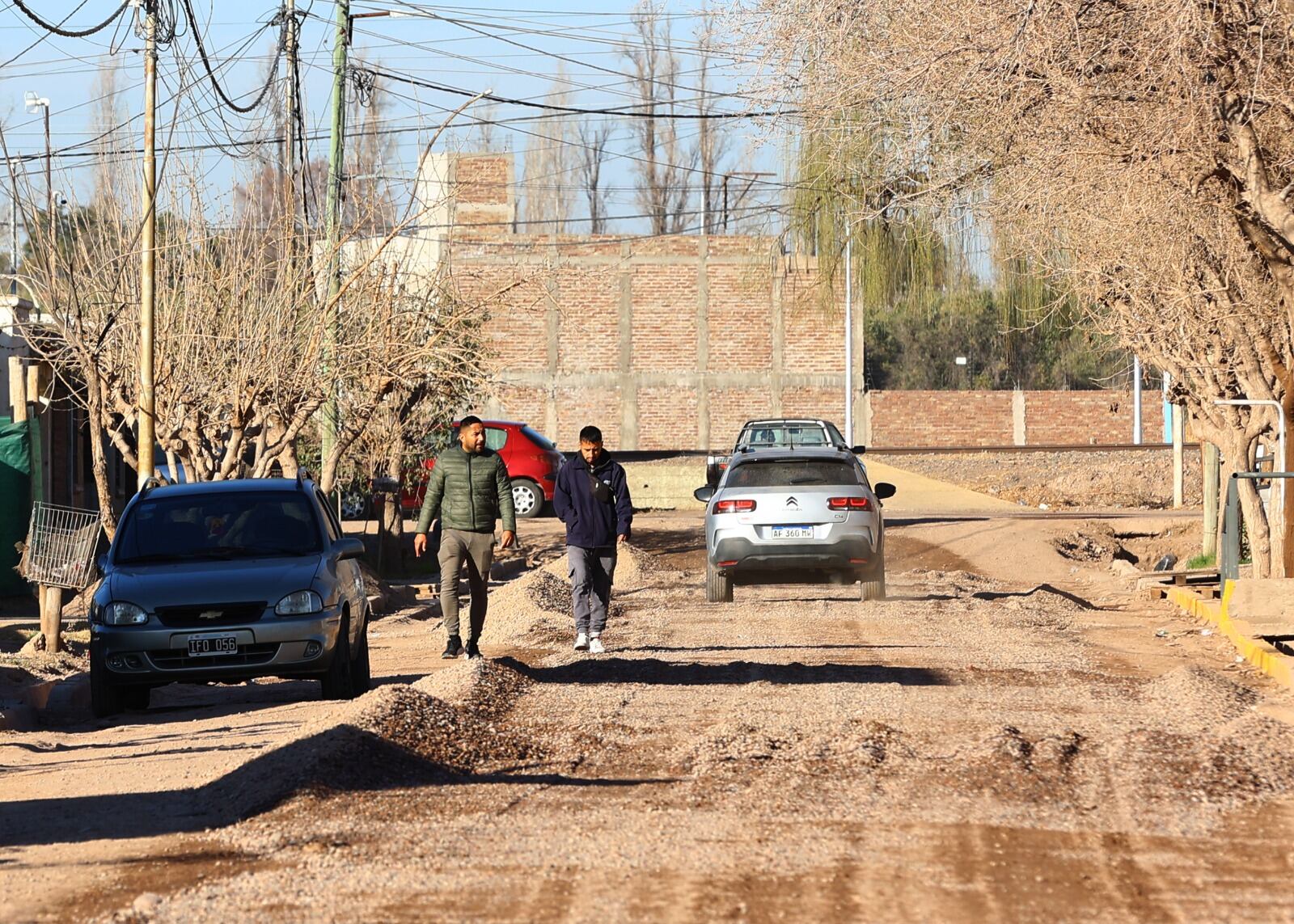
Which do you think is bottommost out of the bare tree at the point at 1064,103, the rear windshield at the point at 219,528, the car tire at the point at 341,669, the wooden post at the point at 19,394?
the car tire at the point at 341,669

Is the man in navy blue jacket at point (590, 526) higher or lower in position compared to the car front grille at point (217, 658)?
higher

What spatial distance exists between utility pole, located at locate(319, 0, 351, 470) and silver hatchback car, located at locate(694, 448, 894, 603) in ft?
16.4

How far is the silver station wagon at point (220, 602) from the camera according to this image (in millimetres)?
11820

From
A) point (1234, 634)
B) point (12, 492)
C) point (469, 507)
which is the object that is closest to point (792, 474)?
point (1234, 634)

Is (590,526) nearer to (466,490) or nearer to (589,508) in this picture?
(589,508)

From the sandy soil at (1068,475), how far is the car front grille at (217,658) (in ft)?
93.1

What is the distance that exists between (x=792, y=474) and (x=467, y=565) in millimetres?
5441

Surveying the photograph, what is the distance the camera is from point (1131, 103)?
12.7m

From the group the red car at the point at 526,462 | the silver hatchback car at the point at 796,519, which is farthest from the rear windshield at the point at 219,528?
the red car at the point at 526,462

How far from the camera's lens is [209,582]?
12062 mm

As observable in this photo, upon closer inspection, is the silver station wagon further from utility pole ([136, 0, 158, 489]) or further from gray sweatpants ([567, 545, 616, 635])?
utility pole ([136, 0, 158, 489])

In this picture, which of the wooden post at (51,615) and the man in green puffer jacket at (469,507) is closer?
the man in green puffer jacket at (469,507)

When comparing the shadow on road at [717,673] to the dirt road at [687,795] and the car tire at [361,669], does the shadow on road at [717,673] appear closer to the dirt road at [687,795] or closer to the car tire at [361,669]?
the dirt road at [687,795]

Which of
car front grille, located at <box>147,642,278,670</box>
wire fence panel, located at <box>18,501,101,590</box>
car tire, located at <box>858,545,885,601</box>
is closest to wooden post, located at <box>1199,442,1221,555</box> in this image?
car tire, located at <box>858,545,885,601</box>
